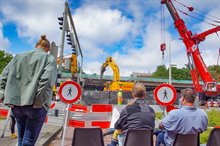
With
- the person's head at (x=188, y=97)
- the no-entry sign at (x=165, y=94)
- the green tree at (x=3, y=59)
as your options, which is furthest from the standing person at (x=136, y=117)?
the green tree at (x=3, y=59)

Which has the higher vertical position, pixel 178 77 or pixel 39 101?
pixel 178 77

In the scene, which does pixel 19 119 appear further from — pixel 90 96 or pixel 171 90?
pixel 90 96

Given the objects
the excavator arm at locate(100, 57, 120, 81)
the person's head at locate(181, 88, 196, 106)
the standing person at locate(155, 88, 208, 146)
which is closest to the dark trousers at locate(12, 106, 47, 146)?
the standing person at locate(155, 88, 208, 146)

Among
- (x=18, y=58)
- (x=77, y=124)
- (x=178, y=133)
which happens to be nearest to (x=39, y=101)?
(x=18, y=58)

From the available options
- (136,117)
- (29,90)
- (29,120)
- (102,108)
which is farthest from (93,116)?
(29,90)

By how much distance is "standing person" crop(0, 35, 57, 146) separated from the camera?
3.29 m

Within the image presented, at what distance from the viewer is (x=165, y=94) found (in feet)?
19.3

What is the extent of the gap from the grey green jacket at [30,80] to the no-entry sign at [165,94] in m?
3.07

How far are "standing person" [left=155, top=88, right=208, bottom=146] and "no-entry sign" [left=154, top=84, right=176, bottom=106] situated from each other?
204cm

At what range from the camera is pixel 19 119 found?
3.44 m

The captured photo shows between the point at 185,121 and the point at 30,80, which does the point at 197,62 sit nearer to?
the point at 185,121

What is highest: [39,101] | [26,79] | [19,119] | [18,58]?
[18,58]

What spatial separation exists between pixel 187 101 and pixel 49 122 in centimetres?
636

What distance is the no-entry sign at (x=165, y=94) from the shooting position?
584 centimetres
